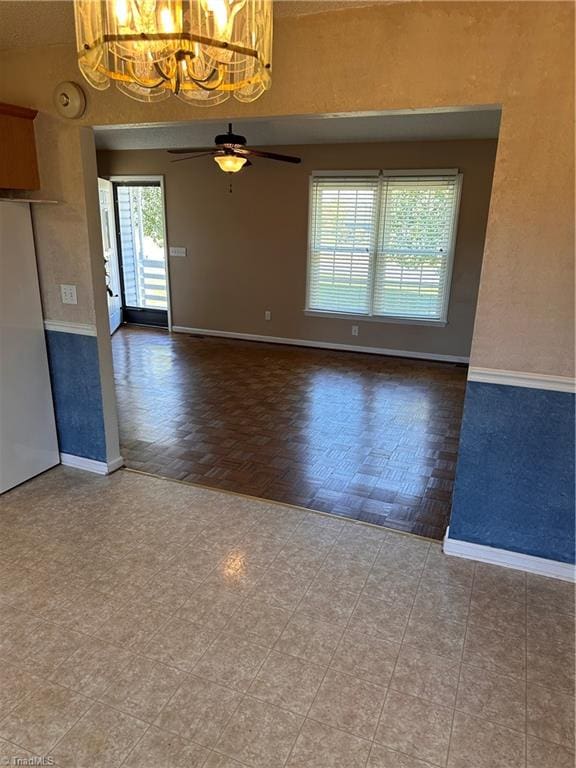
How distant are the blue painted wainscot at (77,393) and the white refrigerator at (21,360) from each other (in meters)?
0.06

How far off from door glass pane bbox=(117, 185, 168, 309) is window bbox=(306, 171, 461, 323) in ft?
7.62

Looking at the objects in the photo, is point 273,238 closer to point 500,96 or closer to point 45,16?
point 45,16

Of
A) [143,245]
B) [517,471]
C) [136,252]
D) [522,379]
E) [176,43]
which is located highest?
[176,43]

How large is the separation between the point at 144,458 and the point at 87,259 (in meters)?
1.34

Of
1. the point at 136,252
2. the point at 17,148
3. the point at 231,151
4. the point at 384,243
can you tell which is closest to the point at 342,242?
the point at 384,243

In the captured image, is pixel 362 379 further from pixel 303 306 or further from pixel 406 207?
pixel 406 207

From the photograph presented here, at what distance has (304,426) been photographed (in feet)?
13.0

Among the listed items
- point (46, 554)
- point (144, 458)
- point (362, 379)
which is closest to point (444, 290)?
point (362, 379)

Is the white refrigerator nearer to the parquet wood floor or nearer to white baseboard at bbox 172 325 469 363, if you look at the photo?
the parquet wood floor

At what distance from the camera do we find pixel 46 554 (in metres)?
2.36

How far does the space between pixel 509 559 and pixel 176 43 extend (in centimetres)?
240

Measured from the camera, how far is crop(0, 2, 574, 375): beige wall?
1.80m

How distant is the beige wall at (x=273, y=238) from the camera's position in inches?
215

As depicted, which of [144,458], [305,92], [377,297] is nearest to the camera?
[305,92]
